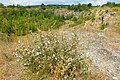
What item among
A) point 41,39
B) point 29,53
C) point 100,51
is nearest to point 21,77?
point 29,53

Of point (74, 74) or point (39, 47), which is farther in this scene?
point (39, 47)

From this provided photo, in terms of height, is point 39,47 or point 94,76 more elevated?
point 39,47

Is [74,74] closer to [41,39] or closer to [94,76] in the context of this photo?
[94,76]

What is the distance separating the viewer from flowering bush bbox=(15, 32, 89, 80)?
7340mm

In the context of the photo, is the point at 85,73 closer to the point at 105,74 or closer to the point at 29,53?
the point at 105,74

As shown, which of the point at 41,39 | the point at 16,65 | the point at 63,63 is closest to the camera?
the point at 63,63

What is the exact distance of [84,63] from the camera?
765cm

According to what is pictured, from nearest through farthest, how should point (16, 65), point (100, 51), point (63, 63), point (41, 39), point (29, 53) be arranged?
1. point (63, 63)
2. point (29, 53)
3. point (41, 39)
4. point (16, 65)
5. point (100, 51)

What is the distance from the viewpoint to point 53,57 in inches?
297

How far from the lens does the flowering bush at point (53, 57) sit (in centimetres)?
734

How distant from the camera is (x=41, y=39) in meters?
8.28

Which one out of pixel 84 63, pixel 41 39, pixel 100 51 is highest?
pixel 41 39

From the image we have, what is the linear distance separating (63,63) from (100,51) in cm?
505

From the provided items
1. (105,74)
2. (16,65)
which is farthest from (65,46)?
(16,65)
